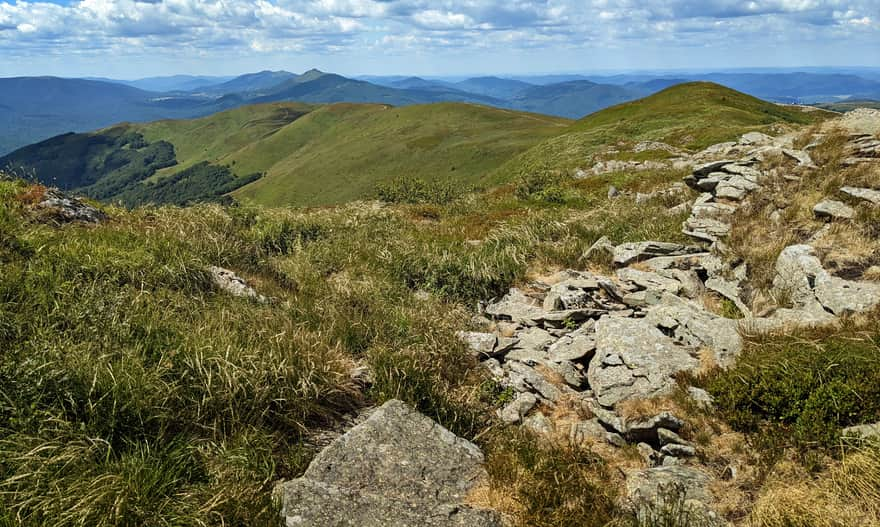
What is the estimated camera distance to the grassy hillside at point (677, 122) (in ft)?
173

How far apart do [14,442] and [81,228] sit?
8.84 metres

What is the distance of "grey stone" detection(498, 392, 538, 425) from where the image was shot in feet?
23.2

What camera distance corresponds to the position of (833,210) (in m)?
11.8

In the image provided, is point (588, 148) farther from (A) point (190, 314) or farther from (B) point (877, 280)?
(A) point (190, 314)

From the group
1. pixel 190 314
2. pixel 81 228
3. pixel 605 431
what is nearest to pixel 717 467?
pixel 605 431

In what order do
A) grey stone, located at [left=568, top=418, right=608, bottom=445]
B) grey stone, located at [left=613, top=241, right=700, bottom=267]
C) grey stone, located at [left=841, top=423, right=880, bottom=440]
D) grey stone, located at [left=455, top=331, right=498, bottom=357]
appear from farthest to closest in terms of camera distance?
grey stone, located at [left=613, top=241, right=700, bottom=267]
grey stone, located at [left=455, top=331, right=498, bottom=357]
grey stone, located at [left=568, top=418, right=608, bottom=445]
grey stone, located at [left=841, top=423, right=880, bottom=440]

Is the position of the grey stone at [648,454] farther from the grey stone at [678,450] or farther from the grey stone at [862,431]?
the grey stone at [862,431]

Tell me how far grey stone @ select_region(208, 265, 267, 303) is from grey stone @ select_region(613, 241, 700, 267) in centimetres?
904

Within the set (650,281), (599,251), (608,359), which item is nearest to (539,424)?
(608,359)

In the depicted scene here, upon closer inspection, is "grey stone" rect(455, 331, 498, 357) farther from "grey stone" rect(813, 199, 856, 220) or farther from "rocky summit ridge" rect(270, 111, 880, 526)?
"grey stone" rect(813, 199, 856, 220)

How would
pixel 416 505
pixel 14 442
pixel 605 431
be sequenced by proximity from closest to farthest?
pixel 14 442 → pixel 416 505 → pixel 605 431

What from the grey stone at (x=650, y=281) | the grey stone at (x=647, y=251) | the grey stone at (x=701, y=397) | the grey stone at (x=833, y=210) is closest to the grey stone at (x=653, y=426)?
the grey stone at (x=701, y=397)

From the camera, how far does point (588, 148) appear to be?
2534 inches

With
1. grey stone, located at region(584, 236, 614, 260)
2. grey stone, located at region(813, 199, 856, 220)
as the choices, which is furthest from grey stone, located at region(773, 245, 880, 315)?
grey stone, located at region(584, 236, 614, 260)
